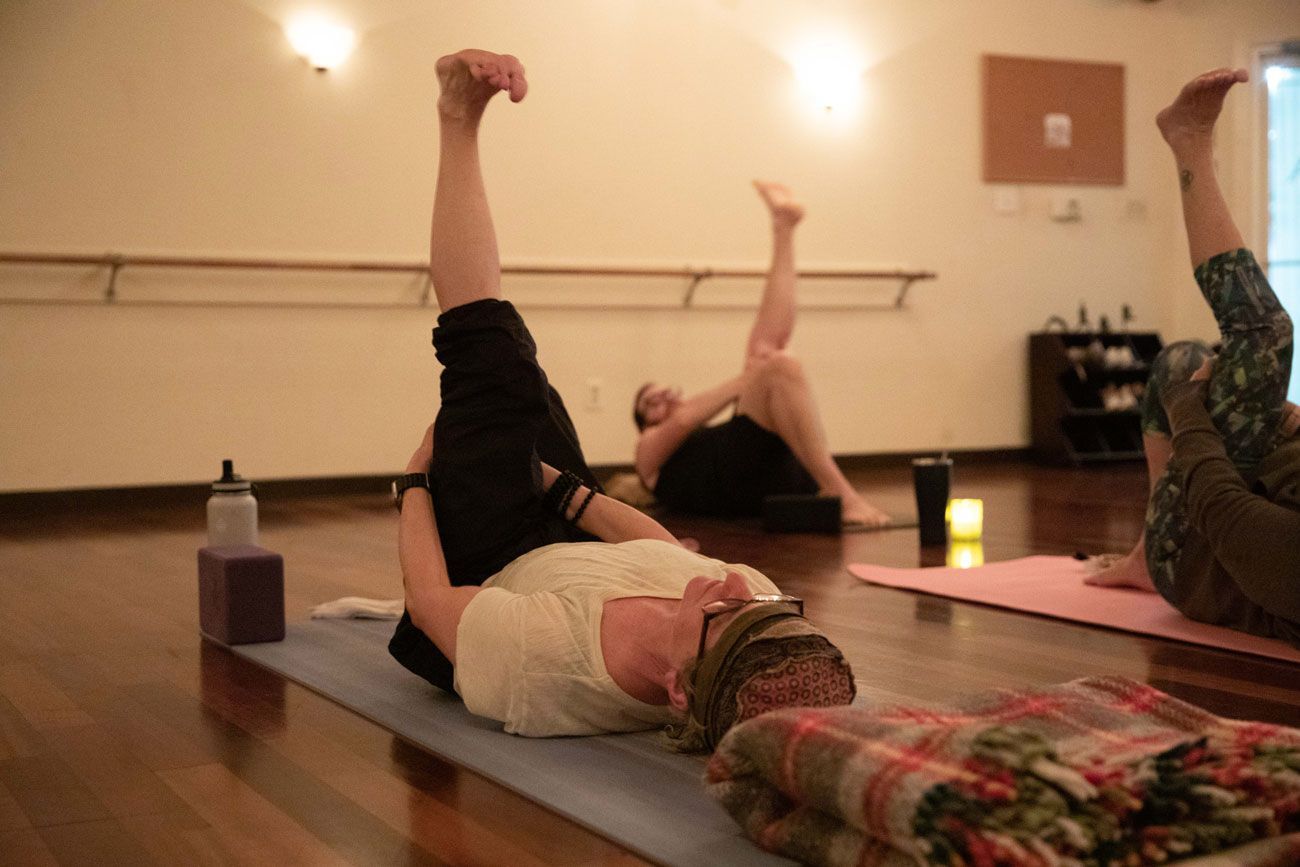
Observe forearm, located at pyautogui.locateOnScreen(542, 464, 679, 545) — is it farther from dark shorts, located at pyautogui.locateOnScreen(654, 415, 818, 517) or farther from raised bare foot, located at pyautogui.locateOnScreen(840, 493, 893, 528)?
dark shorts, located at pyautogui.locateOnScreen(654, 415, 818, 517)

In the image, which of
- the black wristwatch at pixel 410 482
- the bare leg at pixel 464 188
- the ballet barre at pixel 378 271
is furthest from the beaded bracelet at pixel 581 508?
the ballet barre at pixel 378 271

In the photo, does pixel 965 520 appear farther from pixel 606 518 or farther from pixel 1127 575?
pixel 606 518

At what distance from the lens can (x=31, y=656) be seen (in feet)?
8.27

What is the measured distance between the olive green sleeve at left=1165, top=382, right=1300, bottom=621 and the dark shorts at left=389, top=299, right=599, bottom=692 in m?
1.05

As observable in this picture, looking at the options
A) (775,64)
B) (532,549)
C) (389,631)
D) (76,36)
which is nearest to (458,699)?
(532,549)

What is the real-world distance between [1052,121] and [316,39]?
12.2 feet

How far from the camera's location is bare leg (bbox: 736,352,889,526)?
14.9 feet

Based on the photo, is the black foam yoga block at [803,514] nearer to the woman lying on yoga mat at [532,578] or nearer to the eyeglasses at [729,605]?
the woman lying on yoga mat at [532,578]

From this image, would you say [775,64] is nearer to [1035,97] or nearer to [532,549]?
[1035,97]

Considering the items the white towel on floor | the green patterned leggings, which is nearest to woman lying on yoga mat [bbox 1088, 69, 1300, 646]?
the green patterned leggings

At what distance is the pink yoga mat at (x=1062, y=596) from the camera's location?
8.34ft

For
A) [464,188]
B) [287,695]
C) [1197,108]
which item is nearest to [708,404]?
[1197,108]

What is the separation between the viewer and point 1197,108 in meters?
2.63

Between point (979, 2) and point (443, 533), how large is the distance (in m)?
5.86
